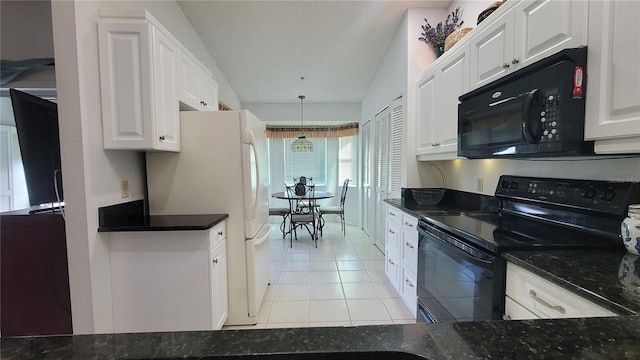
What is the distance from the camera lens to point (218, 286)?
6.24 feet

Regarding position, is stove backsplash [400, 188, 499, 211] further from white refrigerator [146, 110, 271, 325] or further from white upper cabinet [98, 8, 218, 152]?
white upper cabinet [98, 8, 218, 152]

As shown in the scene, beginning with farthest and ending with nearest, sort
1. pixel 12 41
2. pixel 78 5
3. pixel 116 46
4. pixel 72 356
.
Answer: pixel 12 41 < pixel 116 46 < pixel 78 5 < pixel 72 356

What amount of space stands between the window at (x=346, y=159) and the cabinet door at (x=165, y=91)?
14.1 feet

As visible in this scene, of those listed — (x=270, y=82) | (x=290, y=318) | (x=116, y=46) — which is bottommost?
(x=290, y=318)

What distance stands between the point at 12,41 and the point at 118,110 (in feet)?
3.14

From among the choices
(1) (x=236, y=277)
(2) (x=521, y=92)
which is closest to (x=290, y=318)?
(1) (x=236, y=277)

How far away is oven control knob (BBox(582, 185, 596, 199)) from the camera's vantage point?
4.04 feet

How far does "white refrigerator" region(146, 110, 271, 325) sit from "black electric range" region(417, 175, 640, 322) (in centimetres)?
135

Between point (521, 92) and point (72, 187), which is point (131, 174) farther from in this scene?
point (521, 92)

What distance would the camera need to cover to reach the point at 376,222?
164 inches

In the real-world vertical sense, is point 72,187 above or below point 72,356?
above

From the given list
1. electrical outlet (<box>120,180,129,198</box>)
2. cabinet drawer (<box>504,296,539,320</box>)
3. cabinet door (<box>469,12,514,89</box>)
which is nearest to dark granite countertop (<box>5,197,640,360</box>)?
cabinet drawer (<box>504,296,539,320</box>)

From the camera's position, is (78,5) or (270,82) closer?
(78,5)

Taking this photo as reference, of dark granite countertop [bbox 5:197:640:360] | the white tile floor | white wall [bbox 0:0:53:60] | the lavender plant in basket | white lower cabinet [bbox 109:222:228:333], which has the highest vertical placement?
the lavender plant in basket
